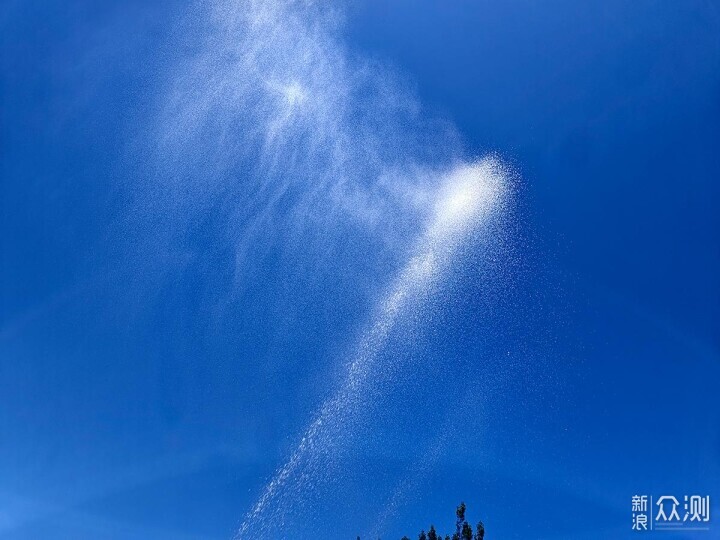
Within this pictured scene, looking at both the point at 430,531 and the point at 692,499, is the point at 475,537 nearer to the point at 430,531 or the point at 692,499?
the point at 430,531

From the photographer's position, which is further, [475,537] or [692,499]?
[475,537]

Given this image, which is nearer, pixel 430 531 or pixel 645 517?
pixel 645 517

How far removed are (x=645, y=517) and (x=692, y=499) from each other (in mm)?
2379

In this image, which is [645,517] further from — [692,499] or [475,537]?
[475,537]

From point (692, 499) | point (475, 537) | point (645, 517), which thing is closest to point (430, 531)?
point (475, 537)

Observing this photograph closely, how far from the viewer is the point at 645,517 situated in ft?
99.5

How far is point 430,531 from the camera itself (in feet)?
118

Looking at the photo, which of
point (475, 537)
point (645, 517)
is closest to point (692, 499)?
point (645, 517)

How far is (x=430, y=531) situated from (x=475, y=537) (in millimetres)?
2710

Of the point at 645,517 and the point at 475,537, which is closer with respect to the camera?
the point at 645,517

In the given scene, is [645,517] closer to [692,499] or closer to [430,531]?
[692,499]

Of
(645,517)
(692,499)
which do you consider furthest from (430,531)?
(692,499)

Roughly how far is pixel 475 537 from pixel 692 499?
12.2 metres
